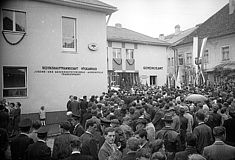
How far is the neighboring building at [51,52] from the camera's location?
526 inches

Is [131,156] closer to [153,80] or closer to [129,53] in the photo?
[129,53]

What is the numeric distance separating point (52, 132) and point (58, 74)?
3560 mm

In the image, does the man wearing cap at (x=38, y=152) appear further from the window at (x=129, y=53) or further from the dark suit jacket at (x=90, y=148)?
the window at (x=129, y=53)

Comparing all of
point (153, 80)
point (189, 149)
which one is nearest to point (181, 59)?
point (153, 80)

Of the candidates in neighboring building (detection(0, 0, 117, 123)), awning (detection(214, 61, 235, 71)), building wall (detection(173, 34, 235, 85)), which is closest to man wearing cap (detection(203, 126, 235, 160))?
neighboring building (detection(0, 0, 117, 123))

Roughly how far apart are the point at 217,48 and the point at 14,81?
25.9 meters

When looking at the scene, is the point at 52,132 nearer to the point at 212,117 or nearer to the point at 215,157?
the point at 212,117

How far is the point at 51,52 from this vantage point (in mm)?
14547

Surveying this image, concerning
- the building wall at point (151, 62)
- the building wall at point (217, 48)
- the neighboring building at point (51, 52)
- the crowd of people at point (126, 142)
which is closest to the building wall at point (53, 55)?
the neighboring building at point (51, 52)

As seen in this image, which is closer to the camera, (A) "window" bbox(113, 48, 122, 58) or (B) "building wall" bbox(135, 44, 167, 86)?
(A) "window" bbox(113, 48, 122, 58)

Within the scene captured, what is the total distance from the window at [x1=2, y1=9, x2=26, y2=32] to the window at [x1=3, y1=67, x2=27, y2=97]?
2160 mm

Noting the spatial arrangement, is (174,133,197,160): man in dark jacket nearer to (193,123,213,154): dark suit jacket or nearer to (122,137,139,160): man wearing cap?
(122,137,139,160): man wearing cap

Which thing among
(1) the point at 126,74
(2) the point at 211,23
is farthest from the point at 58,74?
(2) the point at 211,23

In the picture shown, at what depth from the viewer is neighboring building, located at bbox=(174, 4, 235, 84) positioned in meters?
29.1
